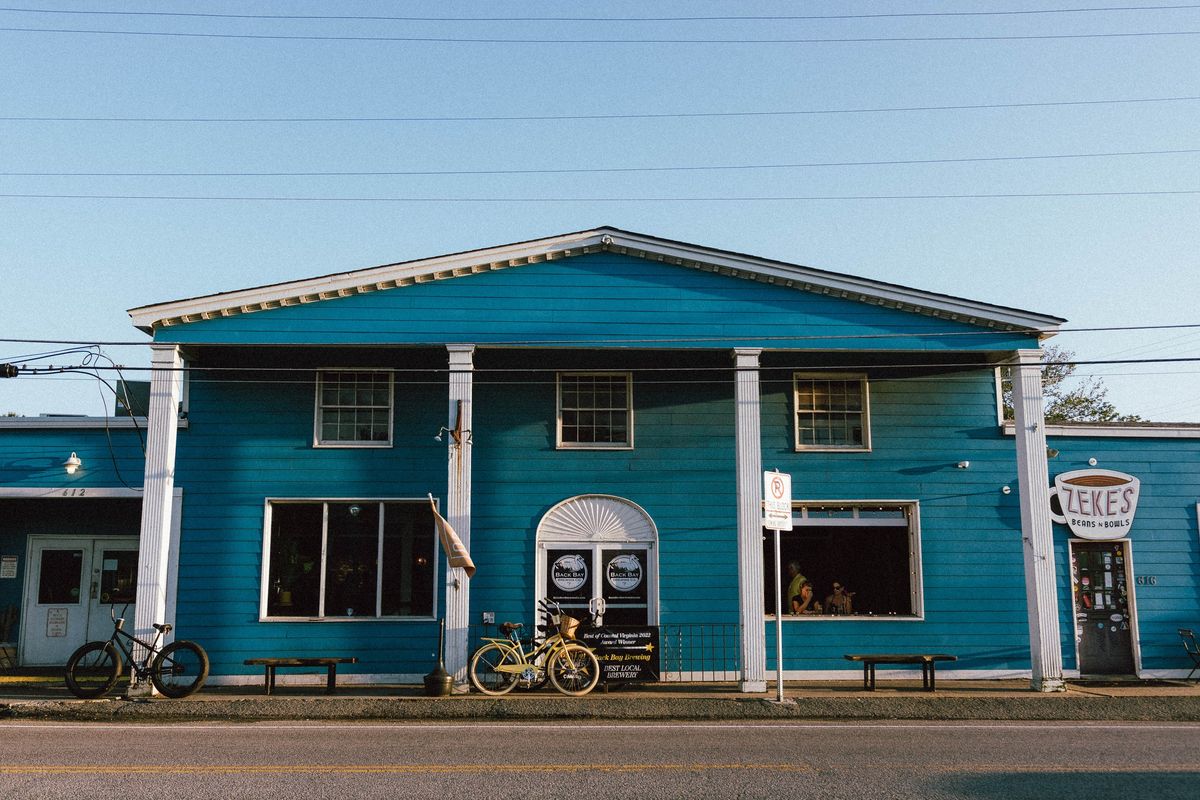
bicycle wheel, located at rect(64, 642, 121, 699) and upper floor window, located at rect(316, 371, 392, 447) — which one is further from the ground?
upper floor window, located at rect(316, 371, 392, 447)

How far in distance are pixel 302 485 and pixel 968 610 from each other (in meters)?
11.3

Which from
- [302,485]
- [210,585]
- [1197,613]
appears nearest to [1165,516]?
[1197,613]

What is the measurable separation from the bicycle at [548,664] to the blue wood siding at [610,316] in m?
4.56

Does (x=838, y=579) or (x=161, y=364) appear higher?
(x=161, y=364)

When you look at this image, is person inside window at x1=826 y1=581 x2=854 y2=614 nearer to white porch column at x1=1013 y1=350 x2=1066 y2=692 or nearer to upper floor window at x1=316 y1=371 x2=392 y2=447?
white porch column at x1=1013 y1=350 x2=1066 y2=692

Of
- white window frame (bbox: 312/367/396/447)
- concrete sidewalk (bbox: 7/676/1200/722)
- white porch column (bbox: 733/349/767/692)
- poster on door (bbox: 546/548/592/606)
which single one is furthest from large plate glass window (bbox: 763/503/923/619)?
white window frame (bbox: 312/367/396/447)

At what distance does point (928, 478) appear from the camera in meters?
18.6

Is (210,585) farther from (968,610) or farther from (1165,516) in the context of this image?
(1165,516)

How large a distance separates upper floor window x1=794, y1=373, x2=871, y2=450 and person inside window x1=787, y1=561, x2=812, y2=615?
2.14 meters

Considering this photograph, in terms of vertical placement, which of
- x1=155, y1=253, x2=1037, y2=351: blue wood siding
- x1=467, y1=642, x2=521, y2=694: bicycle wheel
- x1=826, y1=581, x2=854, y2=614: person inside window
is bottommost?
x1=467, y1=642, x2=521, y2=694: bicycle wheel

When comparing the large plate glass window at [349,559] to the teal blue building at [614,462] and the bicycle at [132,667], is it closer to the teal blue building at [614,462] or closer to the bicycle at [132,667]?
the teal blue building at [614,462]

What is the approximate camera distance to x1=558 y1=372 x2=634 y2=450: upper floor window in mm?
18562

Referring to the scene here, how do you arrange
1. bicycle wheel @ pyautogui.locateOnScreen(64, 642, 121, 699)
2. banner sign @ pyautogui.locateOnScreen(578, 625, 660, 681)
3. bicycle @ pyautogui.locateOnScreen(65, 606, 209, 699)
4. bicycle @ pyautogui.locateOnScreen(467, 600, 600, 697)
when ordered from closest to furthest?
1. bicycle wheel @ pyautogui.locateOnScreen(64, 642, 121, 699)
2. bicycle @ pyautogui.locateOnScreen(65, 606, 209, 699)
3. bicycle @ pyautogui.locateOnScreen(467, 600, 600, 697)
4. banner sign @ pyautogui.locateOnScreen(578, 625, 660, 681)

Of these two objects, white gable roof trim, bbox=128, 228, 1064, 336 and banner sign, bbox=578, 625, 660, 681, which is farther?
white gable roof trim, bbox=128, 228, 1064, 336
